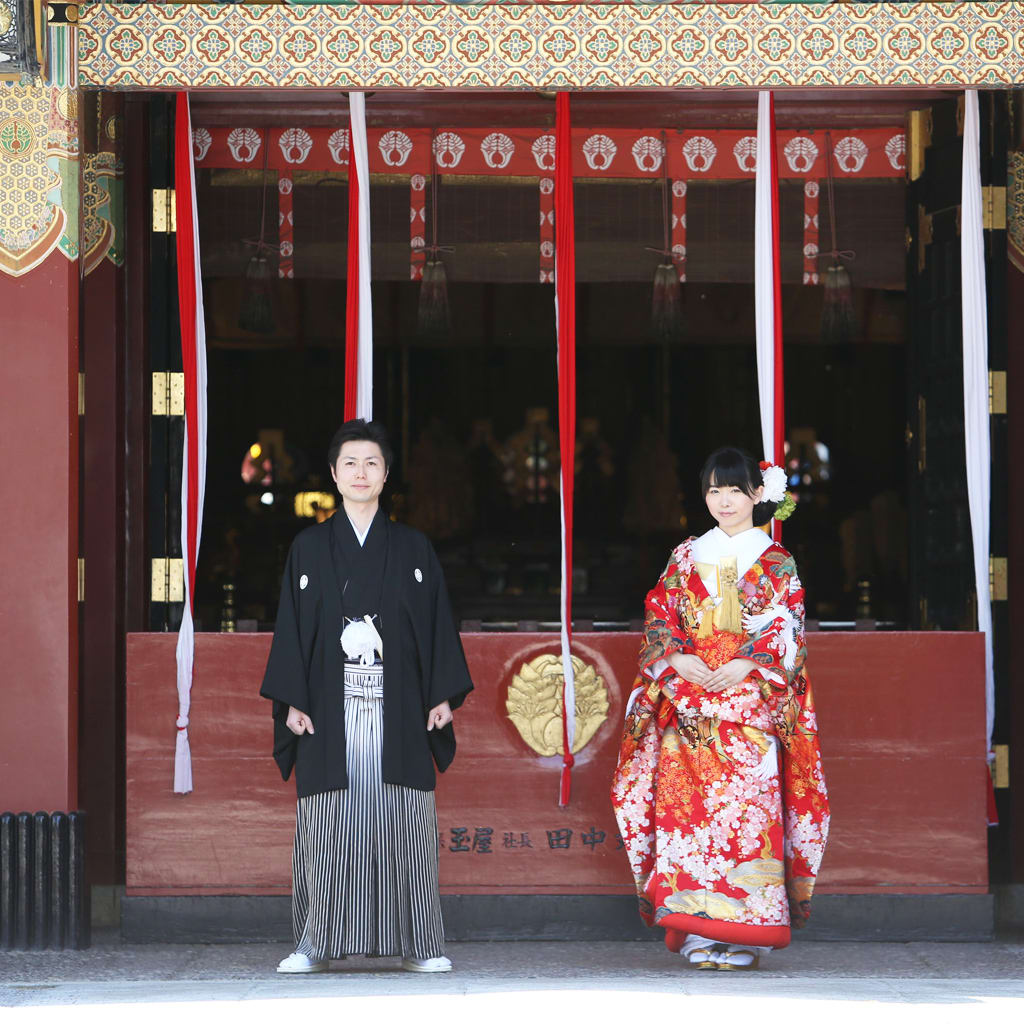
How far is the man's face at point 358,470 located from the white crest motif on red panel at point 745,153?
2.52 m

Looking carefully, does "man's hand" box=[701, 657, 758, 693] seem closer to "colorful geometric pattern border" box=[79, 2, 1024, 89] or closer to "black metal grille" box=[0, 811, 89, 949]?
"colorful geometric pattern border" box=[79, 2, 1024, 89]

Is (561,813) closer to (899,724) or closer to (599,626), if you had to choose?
(899,724)

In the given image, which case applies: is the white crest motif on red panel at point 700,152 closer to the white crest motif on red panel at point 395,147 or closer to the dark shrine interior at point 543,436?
the white crest motif on red panel at point 395,147

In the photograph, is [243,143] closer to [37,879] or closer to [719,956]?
[37,879]

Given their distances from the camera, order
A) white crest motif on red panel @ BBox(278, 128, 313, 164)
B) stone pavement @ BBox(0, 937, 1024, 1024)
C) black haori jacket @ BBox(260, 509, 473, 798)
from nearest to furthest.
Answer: stone pavement @ BBox(0, 937, 1024, 1024) < black haori jacket @ BBox(260, 509, 473, 798) < white crest motif on red panel @ BBox(278, 128, 313, 164)

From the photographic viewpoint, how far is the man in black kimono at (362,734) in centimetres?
456

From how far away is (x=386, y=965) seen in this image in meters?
4.73

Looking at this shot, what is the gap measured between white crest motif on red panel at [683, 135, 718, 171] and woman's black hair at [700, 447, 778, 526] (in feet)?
6.49

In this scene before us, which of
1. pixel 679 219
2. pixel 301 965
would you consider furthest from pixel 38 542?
pixel 679 219

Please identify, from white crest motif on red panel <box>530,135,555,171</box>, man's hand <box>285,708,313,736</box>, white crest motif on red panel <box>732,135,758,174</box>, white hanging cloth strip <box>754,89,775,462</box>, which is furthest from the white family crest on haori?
white crest motif on red panel <box>732,135,758,174</box>

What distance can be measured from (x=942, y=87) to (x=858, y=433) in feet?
21.2

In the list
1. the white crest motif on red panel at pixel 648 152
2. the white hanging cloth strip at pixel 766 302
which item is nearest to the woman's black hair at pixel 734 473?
the white hanging cloth strip at pixel 766 302

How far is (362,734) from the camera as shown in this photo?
4.58m

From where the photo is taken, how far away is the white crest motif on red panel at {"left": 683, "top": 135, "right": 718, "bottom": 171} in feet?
20.8
